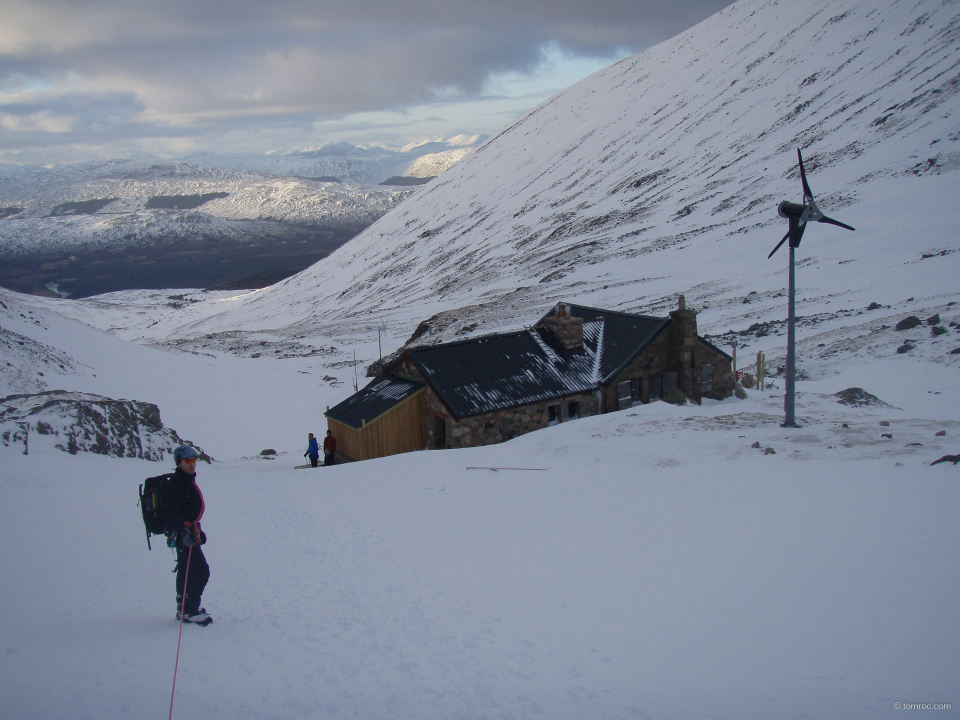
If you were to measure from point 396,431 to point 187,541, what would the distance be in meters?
12.4

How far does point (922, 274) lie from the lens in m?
33.7

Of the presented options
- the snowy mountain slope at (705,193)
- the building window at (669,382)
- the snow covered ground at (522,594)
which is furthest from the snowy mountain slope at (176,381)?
the snowy mountain slope at (705,193)

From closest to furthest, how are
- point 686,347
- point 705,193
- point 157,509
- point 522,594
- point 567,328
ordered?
point 157,509 → point 522,594 → point 686,347 → point 567,328 → point 705,193

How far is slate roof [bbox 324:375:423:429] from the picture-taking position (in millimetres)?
19453

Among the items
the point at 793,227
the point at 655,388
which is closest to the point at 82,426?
the point at 655,388

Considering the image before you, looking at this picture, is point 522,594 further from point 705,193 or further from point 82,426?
point 705,193

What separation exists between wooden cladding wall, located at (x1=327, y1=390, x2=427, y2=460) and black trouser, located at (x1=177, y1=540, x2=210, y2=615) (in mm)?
12009

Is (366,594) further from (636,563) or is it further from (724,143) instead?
(724,143)

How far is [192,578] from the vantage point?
6.91 m

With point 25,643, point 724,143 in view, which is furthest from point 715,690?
point 724,143

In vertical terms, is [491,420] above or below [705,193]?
below

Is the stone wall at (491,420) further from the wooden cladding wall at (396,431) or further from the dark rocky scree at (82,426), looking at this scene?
the dark rocky scree at (82,426)

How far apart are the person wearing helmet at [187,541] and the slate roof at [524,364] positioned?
1136cm

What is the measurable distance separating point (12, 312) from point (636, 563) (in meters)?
37.9
